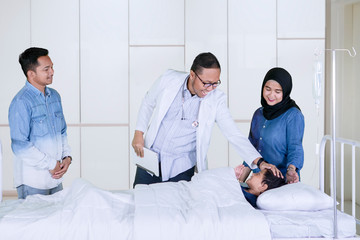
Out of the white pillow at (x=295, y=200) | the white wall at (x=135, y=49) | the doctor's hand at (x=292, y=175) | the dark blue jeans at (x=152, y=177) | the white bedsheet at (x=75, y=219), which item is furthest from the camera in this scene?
the white wall at (x=135, y=49)

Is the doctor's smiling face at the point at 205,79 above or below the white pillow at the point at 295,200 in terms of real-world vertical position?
above

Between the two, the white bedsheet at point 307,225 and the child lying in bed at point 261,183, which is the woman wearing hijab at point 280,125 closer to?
the child lying in bed at point 261,183

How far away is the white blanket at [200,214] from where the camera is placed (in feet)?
7.32

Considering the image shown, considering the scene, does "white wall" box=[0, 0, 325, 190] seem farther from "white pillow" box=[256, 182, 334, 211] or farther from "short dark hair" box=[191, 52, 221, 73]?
"white pillow" box=[256, 182, 334, 211]

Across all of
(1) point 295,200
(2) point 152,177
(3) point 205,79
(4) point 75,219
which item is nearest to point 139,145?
(2) point 152,177

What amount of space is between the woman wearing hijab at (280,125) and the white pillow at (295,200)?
1.42 ft

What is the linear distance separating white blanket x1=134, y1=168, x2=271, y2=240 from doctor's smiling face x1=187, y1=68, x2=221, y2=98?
1.85 feet

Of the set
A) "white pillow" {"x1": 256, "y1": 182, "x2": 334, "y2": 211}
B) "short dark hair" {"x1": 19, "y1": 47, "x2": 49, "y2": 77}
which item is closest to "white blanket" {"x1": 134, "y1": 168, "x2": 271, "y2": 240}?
"white pillow" {"x1": 256, "y1": 182, "x2": 334, "y2": 211}

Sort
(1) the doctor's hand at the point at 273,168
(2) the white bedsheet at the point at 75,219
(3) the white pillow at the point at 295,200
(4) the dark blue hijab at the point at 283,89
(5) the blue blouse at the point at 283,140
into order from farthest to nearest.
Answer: (4) the dark blue hijab at the point at 283,89, (5) the blue blouse at the point at 283,140, (1) the doctor's hand at the point at 273,168, (3) the white pillow at the point at 295,200, (2) the white bedsheet at the point at 75,219

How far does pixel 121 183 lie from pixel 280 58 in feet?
6.57

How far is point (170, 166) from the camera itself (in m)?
3.16

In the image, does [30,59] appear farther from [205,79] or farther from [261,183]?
[261,183]

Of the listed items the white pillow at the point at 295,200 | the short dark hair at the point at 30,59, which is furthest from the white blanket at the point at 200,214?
the short dark hair at the point at 30,59

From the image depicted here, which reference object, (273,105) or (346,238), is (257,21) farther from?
(346,238)
